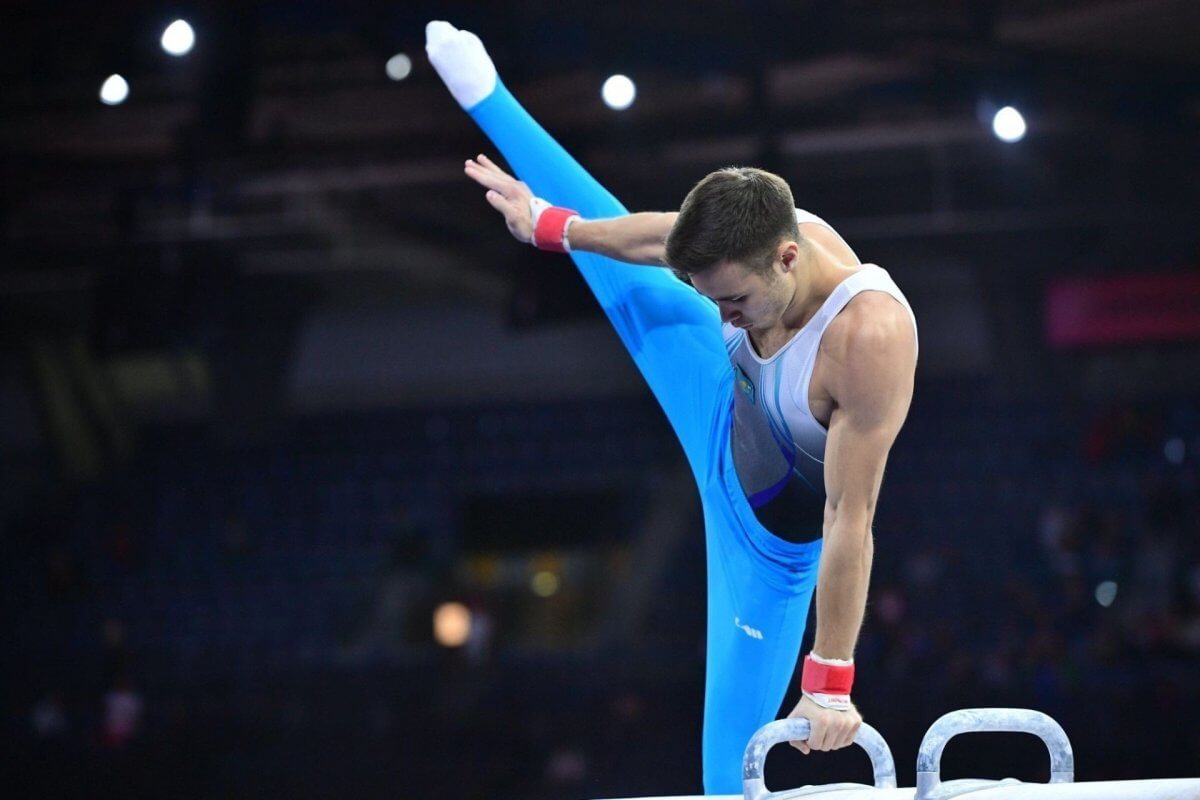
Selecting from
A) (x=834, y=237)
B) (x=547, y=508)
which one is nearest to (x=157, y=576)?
(x=547, y=508)

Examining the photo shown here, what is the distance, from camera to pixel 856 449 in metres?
2.39

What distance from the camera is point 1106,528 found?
9688 mm

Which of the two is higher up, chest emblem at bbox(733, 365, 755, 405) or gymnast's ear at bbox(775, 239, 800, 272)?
gymnast's ear at bbox(775, 239, 800, 272)

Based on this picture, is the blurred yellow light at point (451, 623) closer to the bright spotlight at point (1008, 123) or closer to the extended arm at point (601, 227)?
the bright spotlight at point (1008, 123)

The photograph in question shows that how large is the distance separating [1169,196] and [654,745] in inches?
214

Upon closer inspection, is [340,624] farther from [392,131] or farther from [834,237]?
[834,237]

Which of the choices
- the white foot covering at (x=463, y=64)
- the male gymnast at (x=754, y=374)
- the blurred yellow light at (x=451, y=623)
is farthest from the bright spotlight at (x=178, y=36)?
the blurred yellow light at (x=451, y=623)

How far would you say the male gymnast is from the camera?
2361mm

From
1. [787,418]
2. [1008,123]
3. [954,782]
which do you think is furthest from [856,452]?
[1008,123]

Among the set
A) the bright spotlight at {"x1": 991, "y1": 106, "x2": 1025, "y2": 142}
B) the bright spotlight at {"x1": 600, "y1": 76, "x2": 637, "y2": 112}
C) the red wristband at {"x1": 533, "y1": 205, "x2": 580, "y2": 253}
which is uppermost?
the bright spotlight at {"x1": 600, "y1": 76, "x2": 637, "y2": 112}

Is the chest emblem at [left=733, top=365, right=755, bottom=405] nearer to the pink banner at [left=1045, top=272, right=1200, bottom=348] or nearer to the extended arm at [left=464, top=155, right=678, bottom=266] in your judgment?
the extended arm at [left=464, top=155, right=678, bottom=266]

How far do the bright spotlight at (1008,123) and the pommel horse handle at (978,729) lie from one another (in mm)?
6605

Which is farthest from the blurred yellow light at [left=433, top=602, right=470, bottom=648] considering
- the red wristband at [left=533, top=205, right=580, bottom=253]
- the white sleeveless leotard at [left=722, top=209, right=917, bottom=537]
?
the white sleeveless leotard at [left=722, top=209, right=917, bottom=537]

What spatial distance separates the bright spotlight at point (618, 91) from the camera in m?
7.95
